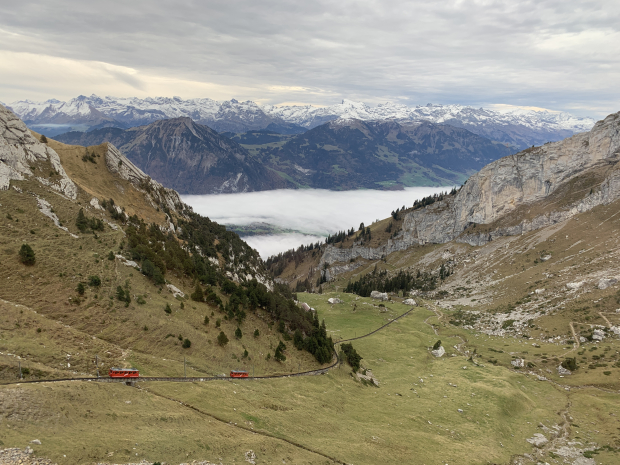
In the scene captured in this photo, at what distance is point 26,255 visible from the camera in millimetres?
54562

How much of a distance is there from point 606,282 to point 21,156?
580 ft

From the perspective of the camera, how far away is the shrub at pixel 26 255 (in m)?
54.5

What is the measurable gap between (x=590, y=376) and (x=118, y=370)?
97006mm

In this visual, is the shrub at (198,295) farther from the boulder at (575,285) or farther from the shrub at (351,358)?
the boulder at (575,285)

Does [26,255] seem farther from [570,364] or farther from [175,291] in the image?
[570,364]

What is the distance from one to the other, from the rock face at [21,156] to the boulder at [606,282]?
165 metres

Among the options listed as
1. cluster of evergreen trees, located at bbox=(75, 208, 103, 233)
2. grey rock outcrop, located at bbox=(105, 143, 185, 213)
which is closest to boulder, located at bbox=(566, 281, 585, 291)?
cluster of evergreen trees, located at bbox=(75, 208, 103, 233)

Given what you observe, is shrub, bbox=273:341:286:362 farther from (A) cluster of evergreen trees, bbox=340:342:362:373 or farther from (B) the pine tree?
(B) the pine tree

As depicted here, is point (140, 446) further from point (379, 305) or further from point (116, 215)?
point (379, 305)

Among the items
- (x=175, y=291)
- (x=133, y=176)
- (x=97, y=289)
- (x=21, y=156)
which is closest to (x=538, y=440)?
A: (x=175, y=291)

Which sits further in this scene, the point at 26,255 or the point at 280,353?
the point at 280,353

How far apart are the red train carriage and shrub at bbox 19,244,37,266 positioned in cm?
2713

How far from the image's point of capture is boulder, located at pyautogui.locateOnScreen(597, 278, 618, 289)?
115m

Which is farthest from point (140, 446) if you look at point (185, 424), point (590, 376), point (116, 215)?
point (590, 376)
